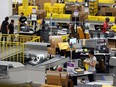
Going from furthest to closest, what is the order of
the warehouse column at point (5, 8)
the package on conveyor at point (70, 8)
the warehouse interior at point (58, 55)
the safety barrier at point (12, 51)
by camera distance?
the package on conveyor at point (70, 8) < the warehouse column at point (5, 8) < the safety barrier at point (12, 51) < the warehouse interior at point (58, 55)

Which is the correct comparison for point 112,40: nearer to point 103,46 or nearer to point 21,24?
point 103,46

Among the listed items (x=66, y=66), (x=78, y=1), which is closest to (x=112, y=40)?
(x=66, y=66)

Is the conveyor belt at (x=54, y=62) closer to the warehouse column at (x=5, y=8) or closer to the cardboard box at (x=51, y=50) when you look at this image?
the cardboard box at (x=51, y=50)

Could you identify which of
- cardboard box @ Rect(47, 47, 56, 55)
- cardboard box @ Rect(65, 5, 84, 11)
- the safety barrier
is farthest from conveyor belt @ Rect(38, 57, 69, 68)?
cardboard box @ Rect(65, 5, 84, 11)

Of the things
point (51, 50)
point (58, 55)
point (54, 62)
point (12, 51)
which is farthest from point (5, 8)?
point (54, 62)

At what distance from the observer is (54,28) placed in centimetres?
1083

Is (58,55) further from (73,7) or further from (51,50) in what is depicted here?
(73,7)

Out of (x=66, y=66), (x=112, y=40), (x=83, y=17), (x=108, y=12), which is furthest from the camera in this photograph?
(x=108, y=12)

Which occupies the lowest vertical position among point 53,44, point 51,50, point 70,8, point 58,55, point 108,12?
point 58,55

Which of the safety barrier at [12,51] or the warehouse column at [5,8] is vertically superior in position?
the warehouse column at [5,8]

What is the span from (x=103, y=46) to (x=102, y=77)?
1043 mm

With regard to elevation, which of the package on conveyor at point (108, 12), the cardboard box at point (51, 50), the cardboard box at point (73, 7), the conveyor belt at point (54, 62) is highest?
the cardboard box at point (73, 7)

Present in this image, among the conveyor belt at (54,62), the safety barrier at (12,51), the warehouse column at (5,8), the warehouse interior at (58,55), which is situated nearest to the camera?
the warehouse interior at (58,55)

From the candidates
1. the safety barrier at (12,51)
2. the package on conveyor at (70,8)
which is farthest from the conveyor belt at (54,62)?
the package on conveyor at (70,8)
